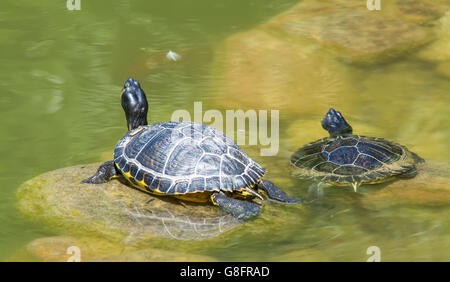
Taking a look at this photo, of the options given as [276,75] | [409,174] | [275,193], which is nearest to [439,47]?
[276,75]

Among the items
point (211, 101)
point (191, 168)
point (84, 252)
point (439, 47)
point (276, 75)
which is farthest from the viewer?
point (439, 47)

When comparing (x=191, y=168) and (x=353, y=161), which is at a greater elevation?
(x=191, y=168)

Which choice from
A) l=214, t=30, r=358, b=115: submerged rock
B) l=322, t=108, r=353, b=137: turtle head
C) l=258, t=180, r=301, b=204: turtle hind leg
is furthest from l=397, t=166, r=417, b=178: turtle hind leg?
l=214, t=30, r=358, b=115: submerged rock

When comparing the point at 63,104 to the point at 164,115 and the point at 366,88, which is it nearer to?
the point at 164,115

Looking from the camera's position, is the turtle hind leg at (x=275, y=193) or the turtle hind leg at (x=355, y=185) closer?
the turtle hind leg at (x=275, y=193)

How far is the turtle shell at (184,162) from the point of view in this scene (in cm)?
488

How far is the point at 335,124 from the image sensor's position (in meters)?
6.64

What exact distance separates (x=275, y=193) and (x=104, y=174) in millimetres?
1616

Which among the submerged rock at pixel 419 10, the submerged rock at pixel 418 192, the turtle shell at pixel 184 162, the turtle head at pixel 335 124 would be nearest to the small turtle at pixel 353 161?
the submerged rock at pixel 418 192

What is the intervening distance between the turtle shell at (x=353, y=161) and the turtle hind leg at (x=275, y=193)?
597 mm

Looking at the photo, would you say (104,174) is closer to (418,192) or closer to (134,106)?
(134,106)

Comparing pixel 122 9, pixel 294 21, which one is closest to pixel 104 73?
pixel 122 9

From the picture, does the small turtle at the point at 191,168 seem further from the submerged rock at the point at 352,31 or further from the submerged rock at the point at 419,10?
the submerged rock at the point at 419,10
